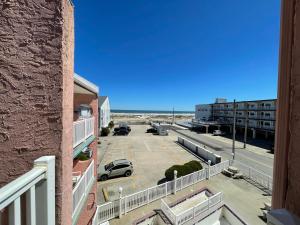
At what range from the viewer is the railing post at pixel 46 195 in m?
1.47

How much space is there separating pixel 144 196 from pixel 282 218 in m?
10.8

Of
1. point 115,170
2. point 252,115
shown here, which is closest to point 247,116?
point 252,115

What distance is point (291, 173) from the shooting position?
1.49 metres

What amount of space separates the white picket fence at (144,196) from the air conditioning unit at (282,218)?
7.92 meters

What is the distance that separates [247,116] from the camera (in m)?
42.4

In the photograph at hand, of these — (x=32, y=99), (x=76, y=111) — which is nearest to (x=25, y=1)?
(x=32, y=99)

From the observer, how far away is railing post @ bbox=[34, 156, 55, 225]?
1.47m

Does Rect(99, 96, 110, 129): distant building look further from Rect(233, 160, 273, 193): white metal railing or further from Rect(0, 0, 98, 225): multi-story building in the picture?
Rect(0, 0, 98, 225): multi-story building

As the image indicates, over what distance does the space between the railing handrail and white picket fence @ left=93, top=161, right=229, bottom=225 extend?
7.59m

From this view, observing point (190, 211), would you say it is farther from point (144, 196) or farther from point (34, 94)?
point (34, 94)

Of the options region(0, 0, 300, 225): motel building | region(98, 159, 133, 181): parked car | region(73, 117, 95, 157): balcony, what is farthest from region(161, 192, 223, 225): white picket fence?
region(0, 0, 300, 225): motel building

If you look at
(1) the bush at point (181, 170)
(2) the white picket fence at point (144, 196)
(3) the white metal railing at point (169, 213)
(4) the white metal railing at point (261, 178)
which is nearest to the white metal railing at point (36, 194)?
(2) the white picket fence at point (144, 196)

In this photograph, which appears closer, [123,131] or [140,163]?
[140,163]

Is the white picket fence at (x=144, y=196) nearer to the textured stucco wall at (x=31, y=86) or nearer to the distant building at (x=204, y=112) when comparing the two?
the textured stucco wall at (x=31, y=86)
